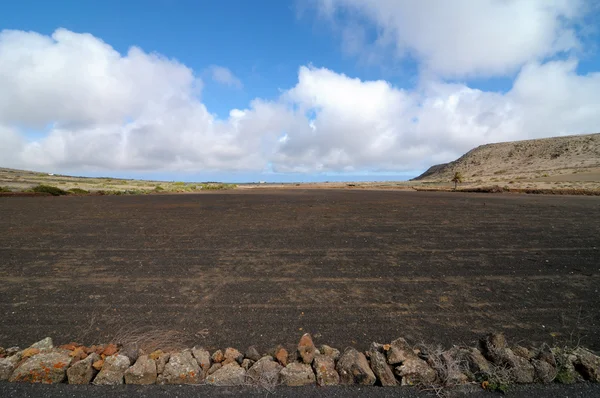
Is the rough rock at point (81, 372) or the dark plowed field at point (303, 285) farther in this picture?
the dark plowed field at point (303, 285)

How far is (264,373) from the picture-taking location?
370cm

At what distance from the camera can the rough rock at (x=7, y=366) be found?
370 centimetres

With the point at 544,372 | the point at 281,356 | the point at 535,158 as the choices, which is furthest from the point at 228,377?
the point at 535,158

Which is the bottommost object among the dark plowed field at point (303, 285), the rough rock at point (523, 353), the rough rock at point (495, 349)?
the dark plowed field at point (303, 285)

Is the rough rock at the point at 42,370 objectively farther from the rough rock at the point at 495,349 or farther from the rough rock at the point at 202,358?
the rough rock at the point at 495,349

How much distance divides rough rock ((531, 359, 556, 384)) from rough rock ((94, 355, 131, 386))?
5176 millimetres

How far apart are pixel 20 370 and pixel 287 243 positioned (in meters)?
8.26

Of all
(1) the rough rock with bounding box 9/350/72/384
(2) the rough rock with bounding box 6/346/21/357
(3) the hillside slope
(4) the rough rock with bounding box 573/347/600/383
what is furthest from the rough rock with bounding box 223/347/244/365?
(3) the hillside slope

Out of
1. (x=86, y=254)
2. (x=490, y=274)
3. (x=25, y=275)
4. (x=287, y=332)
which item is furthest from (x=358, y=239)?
(x=25, y=275)

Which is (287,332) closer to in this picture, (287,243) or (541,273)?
(287,243)

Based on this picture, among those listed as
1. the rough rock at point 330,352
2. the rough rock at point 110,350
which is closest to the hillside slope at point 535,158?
the rough rock at point 330,352

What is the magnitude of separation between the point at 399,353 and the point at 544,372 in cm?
176

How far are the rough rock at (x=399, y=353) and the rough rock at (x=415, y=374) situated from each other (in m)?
0.08

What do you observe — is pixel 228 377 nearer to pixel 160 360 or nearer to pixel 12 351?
pixel 160 360
